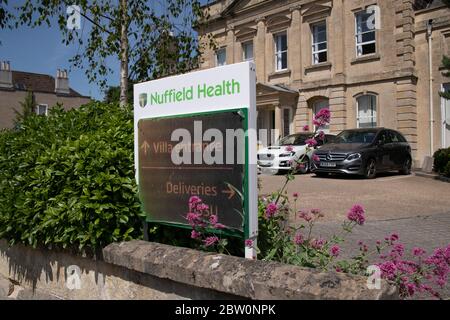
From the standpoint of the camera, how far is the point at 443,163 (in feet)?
53.4

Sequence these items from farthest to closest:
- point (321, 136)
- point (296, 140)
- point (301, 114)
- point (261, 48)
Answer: point (261, 48)
point (301, 114)
point (296, 140)
point (321, 136)

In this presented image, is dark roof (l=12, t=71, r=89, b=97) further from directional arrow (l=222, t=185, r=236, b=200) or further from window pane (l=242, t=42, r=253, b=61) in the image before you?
directional arrow (l=222, t=185, r=236, b=200)

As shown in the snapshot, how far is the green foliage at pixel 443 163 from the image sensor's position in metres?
15.7

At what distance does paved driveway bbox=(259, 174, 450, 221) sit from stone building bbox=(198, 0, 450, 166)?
6.15m

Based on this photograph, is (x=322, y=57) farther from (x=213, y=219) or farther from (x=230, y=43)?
(x=213, y=219)

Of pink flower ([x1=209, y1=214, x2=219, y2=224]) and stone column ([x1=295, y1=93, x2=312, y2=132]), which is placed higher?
stone column ([x1=295, y1=93, x2=312, y2=132])

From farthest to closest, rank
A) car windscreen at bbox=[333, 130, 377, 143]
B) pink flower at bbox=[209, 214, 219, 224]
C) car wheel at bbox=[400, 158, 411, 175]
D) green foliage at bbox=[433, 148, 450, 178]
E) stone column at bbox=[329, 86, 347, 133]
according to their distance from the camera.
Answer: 1. stone column at bbox=[329, 86, 347, 133]
2. car wheel at bbox=[400, 158, 411, 175]
3. car windscreen at bbox=[333, 130, 377, 143]
4. green foliage at bbox=[433, 148, 450, 178]
5. pink flower at bbox=[209, 214, 219, 224]

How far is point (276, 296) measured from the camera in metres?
2.49

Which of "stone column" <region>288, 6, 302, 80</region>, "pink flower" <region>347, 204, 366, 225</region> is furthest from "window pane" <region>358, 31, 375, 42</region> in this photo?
"pink flower" <region>347, 204, 366, 225</region>

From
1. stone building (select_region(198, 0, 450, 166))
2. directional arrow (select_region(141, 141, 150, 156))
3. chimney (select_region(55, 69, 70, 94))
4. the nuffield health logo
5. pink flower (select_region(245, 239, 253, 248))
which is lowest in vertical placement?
pink flower (select_region(245, 239, 253, 248))

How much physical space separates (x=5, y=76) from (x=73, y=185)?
51.3 m

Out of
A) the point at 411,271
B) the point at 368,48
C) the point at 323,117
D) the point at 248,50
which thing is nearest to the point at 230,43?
the point at 248,50

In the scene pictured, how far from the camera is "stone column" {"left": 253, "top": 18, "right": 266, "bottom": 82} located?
26.8m
